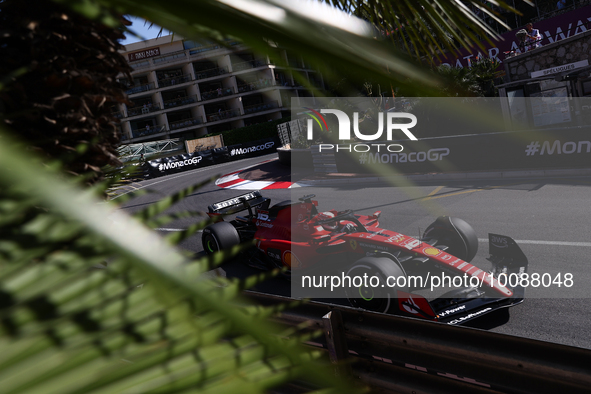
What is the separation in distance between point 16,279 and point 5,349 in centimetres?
5

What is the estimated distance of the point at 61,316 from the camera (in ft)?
1.13

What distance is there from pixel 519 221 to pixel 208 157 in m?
19.5

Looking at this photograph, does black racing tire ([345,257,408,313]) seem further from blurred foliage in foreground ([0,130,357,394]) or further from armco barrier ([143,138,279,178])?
armco barrier ([143,138,279,178])

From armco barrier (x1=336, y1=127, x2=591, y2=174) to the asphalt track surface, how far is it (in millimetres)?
757

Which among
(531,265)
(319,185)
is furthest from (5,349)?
(319,185)

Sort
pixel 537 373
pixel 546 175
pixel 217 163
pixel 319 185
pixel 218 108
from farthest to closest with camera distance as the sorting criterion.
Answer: pixel 218 108 → pixel 217 163 → pixel 319 185 → pixel 546 175 → pixel 537 373

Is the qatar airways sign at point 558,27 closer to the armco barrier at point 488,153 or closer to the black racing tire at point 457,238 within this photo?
the armco barrier at point 488,153

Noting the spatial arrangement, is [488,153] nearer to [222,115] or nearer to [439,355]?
[439,355]

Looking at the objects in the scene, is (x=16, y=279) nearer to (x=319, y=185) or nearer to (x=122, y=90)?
(x=122, y=90)

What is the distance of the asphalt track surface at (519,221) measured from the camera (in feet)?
15.7

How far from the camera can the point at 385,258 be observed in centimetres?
518

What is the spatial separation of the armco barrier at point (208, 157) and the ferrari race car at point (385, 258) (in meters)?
16.6

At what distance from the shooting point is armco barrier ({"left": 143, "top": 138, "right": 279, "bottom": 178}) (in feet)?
76.8

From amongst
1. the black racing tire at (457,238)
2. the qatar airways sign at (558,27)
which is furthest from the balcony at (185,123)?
the black racing tire at (457,238)
